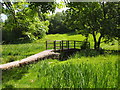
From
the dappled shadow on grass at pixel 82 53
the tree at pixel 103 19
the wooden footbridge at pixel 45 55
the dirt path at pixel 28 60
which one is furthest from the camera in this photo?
the tree at pixel 103 19

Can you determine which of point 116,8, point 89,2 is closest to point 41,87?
point 89,2

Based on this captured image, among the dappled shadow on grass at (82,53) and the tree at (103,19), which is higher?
the tree at (103,19)

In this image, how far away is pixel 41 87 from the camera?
5371 mm

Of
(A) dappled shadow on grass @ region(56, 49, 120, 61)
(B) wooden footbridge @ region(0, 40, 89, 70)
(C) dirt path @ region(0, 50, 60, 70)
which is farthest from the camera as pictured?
(A) dappled shadow on grass @ region(56, 49, 120, 61)

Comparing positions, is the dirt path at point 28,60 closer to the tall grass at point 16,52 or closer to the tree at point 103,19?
the tall grass at point 16,52

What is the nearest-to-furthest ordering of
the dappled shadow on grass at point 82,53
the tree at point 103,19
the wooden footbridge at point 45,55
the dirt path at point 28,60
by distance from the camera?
the dirt path at point 28,60
the wooden footbridge at point 45,55
the dappled shadow on grass at point 82,53
the tree at point 103,19

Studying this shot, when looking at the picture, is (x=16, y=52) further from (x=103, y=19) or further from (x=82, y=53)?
(x=103, y=19)

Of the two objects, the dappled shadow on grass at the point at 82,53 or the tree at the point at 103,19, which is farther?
→ the tree at the point at 103,19

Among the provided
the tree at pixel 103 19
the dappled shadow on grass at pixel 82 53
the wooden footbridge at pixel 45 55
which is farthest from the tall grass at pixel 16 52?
the tree at pixel 103 19

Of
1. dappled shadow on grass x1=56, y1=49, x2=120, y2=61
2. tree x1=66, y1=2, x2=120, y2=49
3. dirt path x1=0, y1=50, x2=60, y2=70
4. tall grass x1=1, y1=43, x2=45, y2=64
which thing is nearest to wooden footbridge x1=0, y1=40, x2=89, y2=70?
dirt path x1=0, y1=50, x2=60, y2=70

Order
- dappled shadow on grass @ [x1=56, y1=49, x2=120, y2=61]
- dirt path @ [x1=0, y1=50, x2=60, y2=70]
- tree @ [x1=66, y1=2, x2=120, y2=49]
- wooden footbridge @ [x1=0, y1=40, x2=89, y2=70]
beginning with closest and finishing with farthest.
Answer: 1. dirt path @ [x1=0, y1=50, x2=60, y2=70]
2. wooden footbridge @ [x1=0, y1=40, x2=89, y2=70]
3. dappled shadow on grass @ [x1=56, y1=49, x2=120, y2=61]
4. tree @ [x1=66, y1=2, x2=120, y2=49]

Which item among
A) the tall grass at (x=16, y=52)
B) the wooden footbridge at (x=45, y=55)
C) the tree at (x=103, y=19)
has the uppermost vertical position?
the tree at (x=103, y=19)

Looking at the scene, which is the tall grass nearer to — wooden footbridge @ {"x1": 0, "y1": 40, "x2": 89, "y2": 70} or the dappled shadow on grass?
wooden footbridge @ {"x1": 0, "y1": 40, "x2": 89, "y2": 70}

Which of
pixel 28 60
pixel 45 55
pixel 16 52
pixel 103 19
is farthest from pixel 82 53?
pixel 16 52
